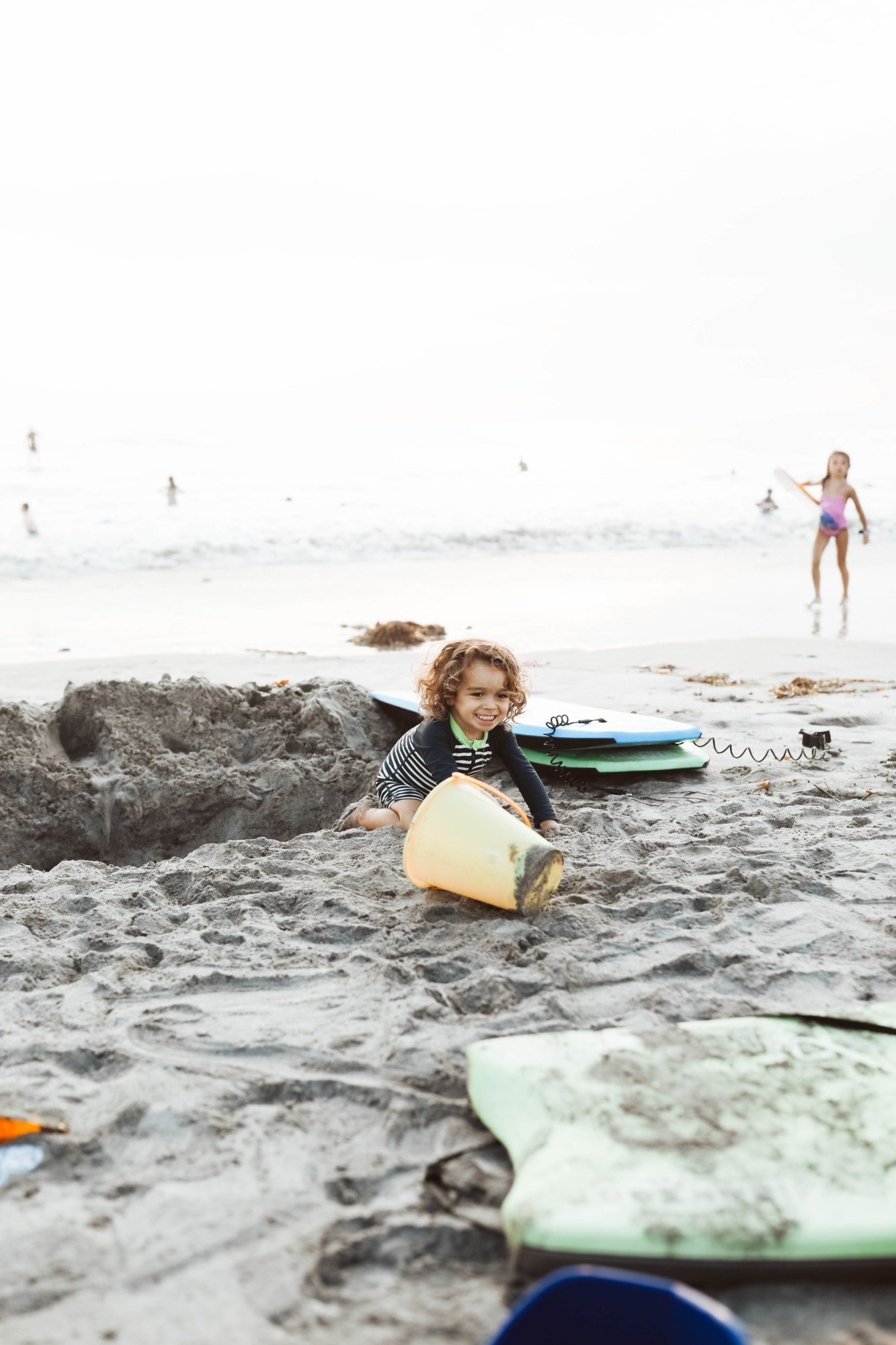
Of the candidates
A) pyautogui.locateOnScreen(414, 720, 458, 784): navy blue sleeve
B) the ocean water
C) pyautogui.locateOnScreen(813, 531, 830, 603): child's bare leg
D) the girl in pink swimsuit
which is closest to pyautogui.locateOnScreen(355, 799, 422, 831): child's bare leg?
pyautogui.locateOnScreen(414, 720, 458, 784): navy blue sleeve

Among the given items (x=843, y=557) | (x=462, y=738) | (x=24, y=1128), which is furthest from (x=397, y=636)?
(x=24, y=1128)

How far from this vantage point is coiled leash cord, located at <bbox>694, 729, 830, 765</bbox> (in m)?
4.28

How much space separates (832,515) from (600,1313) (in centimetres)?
1009

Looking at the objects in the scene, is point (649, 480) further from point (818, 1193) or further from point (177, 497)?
point (818, 1193)

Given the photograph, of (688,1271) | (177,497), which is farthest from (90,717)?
(177,497)

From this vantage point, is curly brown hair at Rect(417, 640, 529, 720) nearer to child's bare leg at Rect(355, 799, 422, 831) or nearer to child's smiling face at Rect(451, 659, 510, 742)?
child's smiling face at Rect(451, 659, 510, 742)

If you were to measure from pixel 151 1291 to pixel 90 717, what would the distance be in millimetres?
3265

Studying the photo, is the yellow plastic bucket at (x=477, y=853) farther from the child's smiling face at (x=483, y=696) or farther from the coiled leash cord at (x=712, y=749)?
the coiled leash cord at (x=712, y=749)

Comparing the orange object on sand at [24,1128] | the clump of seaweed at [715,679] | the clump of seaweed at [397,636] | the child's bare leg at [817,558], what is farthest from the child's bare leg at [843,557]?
the orange object on sand at [24,1128]

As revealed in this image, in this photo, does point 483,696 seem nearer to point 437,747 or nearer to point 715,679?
point 437,747

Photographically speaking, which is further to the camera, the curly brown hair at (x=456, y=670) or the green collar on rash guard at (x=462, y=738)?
the green collar on rash guard at (x=462, y=738)

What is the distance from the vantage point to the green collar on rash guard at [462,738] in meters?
3.52

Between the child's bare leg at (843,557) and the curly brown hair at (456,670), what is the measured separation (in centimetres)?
710

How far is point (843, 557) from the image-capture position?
9953mm
